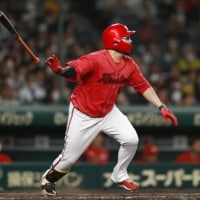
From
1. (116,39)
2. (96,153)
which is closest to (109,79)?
(116,39)

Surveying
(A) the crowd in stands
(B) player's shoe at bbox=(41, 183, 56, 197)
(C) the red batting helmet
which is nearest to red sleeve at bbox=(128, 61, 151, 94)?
(C) the red batting helmet

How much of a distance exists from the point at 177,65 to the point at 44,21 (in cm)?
239

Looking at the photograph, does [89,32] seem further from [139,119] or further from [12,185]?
[12,185]

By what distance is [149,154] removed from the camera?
42.7 ft

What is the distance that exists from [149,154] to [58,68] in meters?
4.97

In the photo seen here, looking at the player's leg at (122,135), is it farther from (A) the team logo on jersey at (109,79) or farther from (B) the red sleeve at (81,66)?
(B) the red sleeve at (81,66)

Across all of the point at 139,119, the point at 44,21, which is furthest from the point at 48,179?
the point at 44,21

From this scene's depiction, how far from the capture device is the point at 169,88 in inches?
555

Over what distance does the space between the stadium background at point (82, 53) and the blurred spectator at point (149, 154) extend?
6.0 inches

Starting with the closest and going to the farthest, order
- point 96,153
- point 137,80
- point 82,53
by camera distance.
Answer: point 137,80, point 96,153, point 82,53

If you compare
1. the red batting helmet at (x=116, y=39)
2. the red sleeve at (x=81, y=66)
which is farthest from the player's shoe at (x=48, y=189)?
the red batting helmet at (x=116, y=39)

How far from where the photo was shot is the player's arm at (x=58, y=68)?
8.28 meters

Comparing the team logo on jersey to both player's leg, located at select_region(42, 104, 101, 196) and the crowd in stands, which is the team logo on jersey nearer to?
player's leg, located at select_region(42, 104, 101, 196)

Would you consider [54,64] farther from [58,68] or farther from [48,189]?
[48,189]
